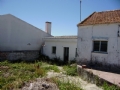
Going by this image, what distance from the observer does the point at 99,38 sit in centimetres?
1362

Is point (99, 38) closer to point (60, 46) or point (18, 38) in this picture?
point (60, 46)

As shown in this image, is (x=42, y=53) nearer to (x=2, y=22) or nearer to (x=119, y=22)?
(x=2, y=22)

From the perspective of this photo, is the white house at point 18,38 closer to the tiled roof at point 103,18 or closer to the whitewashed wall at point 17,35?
the whitewashed wall at point 17,35

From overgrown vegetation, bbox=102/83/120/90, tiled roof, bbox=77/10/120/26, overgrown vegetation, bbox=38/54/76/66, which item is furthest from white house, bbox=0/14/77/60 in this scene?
overgrown vegetation, bbox=102/83/120/90

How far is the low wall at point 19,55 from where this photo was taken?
20272 millimetres

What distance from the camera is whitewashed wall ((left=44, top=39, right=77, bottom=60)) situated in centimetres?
1969

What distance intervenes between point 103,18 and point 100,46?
8.57 feet

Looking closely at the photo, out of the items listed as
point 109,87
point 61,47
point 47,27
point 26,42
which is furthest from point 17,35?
point 109,87

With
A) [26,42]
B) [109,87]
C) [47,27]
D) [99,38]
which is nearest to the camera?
[109,87]

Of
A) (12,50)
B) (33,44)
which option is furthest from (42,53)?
(12,50)

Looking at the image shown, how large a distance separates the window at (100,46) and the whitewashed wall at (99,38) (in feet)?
1.17

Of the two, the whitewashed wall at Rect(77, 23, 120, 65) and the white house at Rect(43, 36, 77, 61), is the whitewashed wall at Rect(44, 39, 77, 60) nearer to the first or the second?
the white house at Rect(43, 36, 77, 61)

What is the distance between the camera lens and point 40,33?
80.2ft

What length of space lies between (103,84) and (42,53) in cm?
1561
